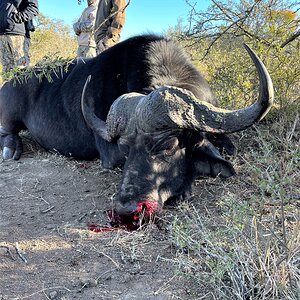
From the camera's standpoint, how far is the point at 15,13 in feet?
22.2

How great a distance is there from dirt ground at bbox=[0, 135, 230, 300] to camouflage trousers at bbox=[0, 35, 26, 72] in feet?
12.1

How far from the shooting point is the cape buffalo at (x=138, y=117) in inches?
126

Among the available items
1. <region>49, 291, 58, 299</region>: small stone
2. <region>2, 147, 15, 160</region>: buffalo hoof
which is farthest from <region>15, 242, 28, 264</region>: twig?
<region>2, 147, 15, 160</region>: buffalo hoof

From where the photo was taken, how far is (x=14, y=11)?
6.77 meters

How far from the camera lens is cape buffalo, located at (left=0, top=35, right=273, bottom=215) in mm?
3189

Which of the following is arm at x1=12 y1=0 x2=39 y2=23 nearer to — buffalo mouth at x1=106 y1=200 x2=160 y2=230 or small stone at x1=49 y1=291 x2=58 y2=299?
buffalo mouth at x1=106 y1=200 x2=160 y2=230

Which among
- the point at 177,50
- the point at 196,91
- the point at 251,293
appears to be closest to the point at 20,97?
the point at 177,50

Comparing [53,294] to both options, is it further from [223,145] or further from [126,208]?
[223,145]

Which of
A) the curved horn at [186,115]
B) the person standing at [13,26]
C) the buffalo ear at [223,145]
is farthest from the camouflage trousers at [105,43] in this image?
the curved horn at [186,115]

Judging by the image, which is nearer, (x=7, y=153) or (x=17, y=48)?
(x=7, y=153)

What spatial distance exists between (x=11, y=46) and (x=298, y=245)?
6.57m

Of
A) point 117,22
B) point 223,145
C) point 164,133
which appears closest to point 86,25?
point 117,22

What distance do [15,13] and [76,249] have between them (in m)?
5.33

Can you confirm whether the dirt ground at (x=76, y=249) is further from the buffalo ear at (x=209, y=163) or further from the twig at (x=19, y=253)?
the buffalo ear at (x=209, y=163)
